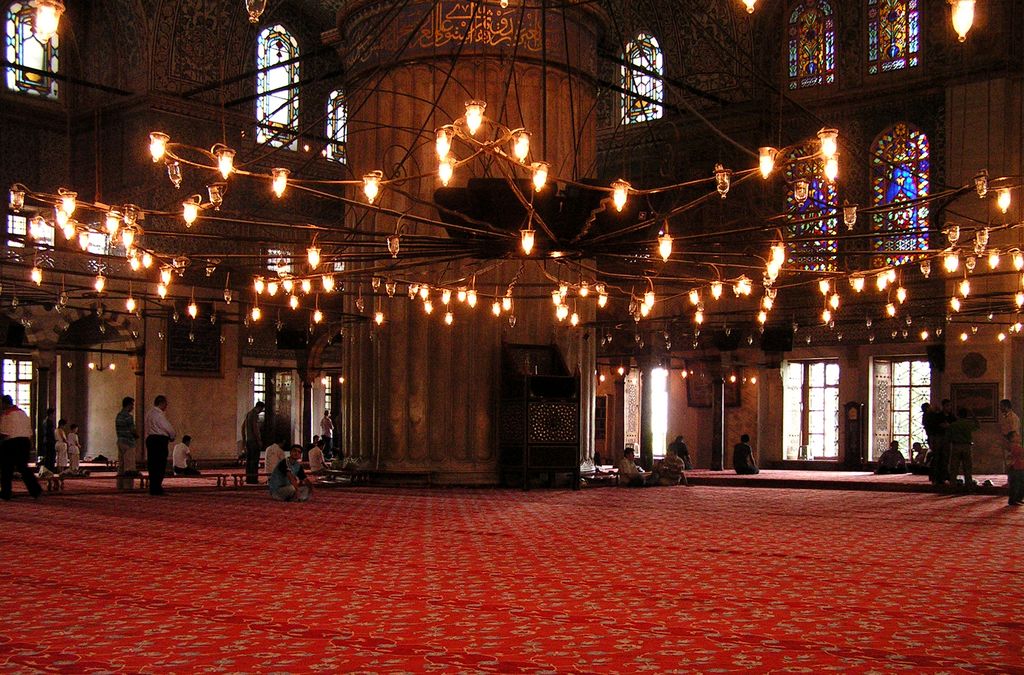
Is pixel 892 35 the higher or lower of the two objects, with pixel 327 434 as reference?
higher

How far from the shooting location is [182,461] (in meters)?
14.0

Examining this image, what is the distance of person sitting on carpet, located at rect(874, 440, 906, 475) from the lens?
1408 cm

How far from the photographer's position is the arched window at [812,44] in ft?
50.9

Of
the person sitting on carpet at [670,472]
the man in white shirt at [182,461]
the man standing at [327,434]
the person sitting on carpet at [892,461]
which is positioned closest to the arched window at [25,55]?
the man in white shirt at [182,461]

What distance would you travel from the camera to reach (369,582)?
14.9ft

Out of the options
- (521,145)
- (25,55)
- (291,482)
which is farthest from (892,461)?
(25,55)

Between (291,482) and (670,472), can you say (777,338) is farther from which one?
(291,482)

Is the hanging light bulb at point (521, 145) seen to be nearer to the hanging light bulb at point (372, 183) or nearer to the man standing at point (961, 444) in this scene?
the hanging light bulb at point (372, 183)

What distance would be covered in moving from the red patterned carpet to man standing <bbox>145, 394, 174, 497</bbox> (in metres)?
1.67

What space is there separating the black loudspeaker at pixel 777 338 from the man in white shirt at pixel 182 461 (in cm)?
715

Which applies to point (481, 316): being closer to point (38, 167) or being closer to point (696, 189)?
point (696, 189)

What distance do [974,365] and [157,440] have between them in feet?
30.3

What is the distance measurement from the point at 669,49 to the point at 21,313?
9077 mm

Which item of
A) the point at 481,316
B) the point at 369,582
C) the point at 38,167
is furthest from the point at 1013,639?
the point at 38,167
